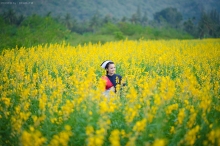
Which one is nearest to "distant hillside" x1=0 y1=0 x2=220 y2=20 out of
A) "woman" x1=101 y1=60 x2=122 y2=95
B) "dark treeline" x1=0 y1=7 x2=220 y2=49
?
"dark treeline" x1=0 y1=7 x2=220 y2=49

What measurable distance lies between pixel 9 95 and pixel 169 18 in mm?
90678

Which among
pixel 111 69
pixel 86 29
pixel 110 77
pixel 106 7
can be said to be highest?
pixel 106 7

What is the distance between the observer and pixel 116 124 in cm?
328

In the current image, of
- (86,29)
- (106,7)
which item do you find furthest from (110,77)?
(106,7)

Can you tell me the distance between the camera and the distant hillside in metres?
107

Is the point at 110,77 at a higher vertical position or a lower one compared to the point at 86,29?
lower

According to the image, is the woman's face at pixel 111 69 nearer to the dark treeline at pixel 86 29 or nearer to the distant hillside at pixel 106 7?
the dark treeline at pixel 86 29

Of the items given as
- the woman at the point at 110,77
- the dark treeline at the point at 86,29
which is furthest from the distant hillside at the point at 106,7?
the woman at the point at 110,77

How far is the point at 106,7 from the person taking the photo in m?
155

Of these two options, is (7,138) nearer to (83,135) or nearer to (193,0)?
(83,135)

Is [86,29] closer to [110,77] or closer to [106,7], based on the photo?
[110,77]

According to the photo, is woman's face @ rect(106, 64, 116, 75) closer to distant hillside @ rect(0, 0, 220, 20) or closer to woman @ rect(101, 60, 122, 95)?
woman @ rect(101, 60, 122, 95)

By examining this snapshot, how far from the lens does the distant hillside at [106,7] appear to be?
107 meters

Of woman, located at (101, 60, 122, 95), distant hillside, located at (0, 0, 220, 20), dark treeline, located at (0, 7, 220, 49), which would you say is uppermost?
distant hillside, located at (0, 0, 220, 20)
